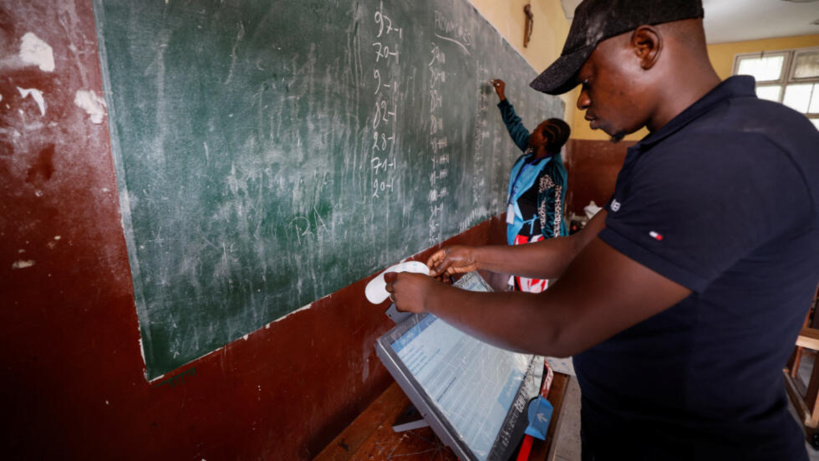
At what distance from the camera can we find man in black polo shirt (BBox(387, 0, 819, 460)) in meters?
0.49

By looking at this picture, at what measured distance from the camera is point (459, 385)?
91 cm

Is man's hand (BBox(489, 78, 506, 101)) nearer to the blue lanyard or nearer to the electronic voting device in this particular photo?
the blue lanyard

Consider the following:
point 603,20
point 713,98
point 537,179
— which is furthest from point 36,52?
point 537,179

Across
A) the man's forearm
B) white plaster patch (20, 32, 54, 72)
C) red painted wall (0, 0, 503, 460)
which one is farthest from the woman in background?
white plaster patch (20, 32, 54, 72)

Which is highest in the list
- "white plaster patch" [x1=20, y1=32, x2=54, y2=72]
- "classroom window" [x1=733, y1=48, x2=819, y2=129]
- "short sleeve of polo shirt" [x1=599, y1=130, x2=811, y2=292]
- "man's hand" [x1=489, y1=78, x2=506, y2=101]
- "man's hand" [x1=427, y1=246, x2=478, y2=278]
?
Answer: "classroom window" [x1=733, y1=48, x2=819, y2=129]

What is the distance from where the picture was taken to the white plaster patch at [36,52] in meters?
0.55

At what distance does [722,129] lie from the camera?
0.53 m

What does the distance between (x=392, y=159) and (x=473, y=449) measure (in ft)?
3.65

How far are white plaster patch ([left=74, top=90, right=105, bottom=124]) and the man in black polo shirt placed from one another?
72 centimetres

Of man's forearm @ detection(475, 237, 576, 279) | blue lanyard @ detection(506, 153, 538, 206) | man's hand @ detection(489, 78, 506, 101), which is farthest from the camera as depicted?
blue lanyard @ detection(506, 153, 538, 206)

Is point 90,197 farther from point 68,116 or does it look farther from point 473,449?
point 473,449

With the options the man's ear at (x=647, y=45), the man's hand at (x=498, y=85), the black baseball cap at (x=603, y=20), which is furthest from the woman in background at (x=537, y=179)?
the man's ear at (x=647, y=45)

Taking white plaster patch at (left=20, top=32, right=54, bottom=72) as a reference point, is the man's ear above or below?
above

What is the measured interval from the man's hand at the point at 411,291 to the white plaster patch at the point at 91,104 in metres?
0.68
